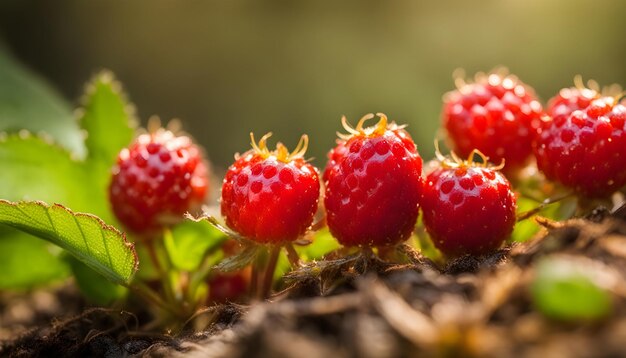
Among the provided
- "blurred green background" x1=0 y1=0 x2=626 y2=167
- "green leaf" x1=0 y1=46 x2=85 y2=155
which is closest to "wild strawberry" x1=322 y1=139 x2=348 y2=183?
"green leaf" x1=0 y1=46 x2=85 y2=155

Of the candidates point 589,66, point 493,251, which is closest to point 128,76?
point 589,66

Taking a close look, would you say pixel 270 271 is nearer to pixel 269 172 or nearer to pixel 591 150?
pixel 269 172

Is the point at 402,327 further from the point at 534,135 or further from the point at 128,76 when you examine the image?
the point at 128,76

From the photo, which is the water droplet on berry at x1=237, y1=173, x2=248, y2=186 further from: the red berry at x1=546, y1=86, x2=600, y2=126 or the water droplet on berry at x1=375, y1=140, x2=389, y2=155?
the red berry at x1=546, y1=86, x2=600, y2=126

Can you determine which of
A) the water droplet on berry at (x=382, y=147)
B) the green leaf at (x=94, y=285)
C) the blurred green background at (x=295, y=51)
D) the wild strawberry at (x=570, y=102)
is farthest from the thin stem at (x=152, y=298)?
the blurred green background at (x=295, y=51)

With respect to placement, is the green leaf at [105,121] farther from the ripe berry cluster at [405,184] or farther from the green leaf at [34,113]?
the ripe berry cluster at [405,184]
